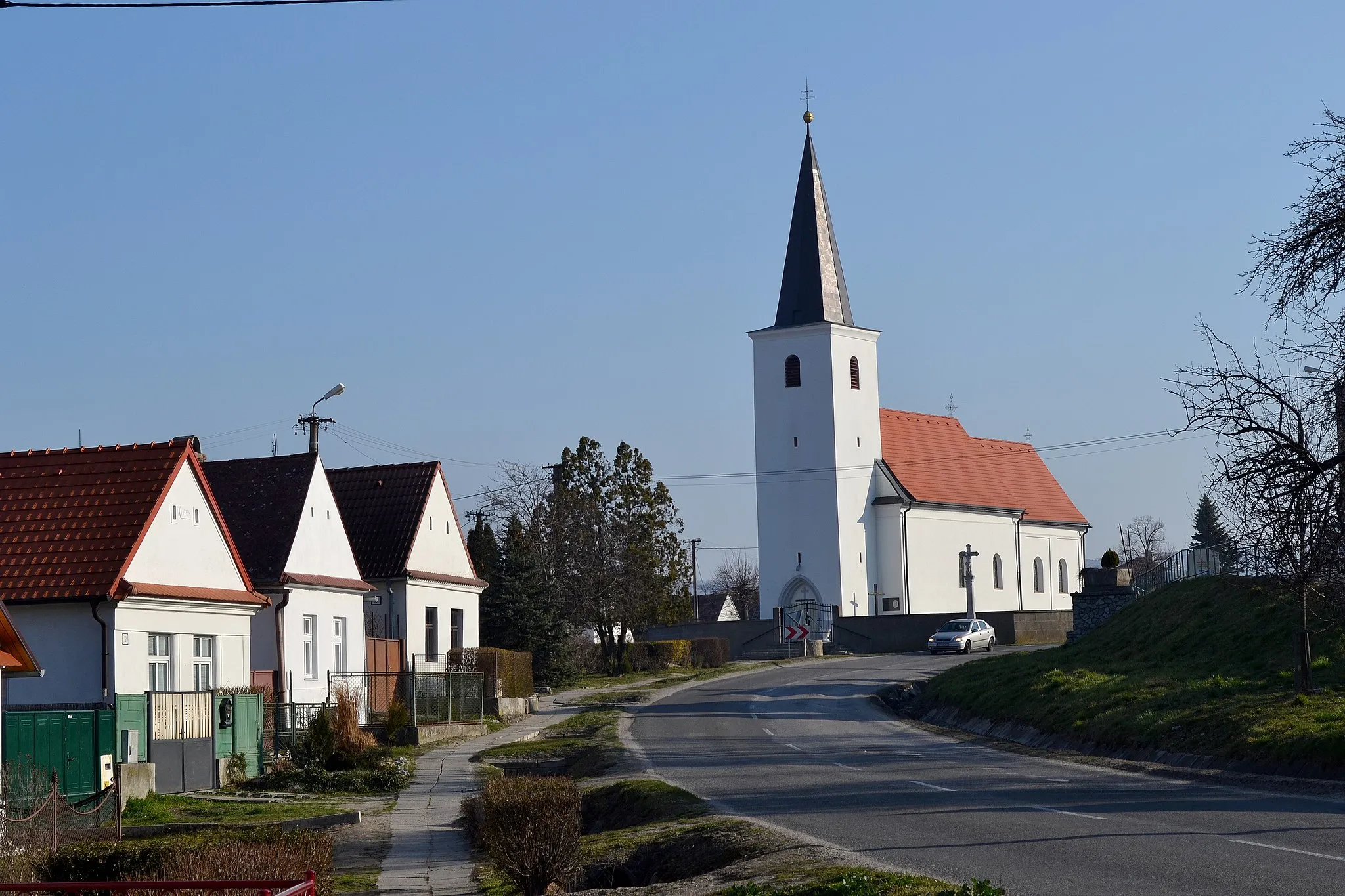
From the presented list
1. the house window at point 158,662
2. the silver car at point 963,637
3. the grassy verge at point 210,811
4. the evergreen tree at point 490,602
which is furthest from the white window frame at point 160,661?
the silver car at point 963,637

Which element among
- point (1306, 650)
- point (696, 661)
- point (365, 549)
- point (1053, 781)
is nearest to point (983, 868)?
point (1053, 781)

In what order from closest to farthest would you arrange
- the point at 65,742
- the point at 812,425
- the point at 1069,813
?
the point at 1069,813 → the point at 65,742 → the point at 812,425

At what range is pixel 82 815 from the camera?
20.0 m

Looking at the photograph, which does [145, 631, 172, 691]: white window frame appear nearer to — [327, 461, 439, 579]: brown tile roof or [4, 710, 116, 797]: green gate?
[4, 710, 116, 797]: green gate

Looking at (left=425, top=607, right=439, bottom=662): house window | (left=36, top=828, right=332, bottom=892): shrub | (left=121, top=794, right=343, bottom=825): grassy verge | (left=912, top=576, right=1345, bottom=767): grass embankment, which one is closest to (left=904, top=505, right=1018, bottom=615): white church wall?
(left=912, top=576, right=1345, bottom=767): grass embankment

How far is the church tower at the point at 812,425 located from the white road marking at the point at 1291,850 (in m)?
58.9

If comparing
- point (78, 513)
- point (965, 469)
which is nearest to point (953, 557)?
point (965, 469)

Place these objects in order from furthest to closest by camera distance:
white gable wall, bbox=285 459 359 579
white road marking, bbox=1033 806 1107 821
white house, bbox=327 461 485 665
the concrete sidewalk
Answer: white house, bbox=327 461 485 665 → white gable wall, bbox=285 459 359 579 → white road marking, bbox=1033 806 1107 821 → the concrete sidewalk

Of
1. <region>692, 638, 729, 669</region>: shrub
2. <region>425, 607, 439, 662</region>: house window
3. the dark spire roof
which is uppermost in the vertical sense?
the dark spire roof

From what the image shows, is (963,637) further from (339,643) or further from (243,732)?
(243,732)

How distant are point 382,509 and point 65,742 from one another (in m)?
19.0

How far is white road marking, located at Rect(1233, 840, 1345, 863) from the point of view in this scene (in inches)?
507

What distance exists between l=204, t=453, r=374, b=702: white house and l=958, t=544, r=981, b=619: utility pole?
35681 millimetres

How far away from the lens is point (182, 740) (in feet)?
80.9
